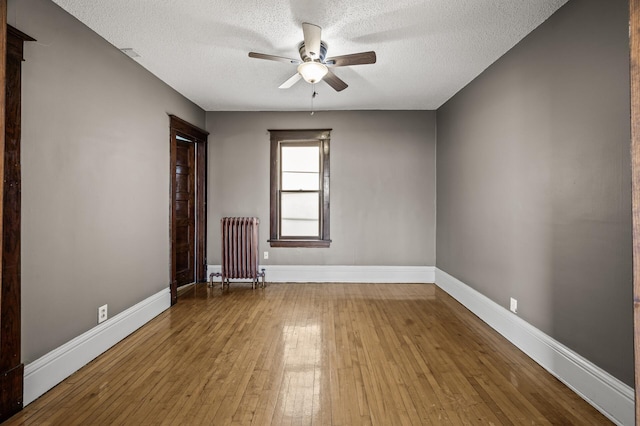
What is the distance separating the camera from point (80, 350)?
8.75 ft

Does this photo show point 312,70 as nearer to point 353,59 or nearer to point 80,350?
point 353,59

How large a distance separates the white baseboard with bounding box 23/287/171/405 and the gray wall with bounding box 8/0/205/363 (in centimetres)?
7

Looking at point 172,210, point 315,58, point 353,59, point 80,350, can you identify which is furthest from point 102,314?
point 353,59

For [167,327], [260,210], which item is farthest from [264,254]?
[167,327]

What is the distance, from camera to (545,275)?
2.71 metres

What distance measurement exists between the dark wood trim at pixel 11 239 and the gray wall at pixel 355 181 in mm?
3317

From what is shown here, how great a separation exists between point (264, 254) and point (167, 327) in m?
2.13

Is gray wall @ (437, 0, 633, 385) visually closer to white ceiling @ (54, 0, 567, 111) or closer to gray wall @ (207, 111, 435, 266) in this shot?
white ceiling @ (54, 0, 567, 111)

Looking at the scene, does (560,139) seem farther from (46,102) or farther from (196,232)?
(196,232)

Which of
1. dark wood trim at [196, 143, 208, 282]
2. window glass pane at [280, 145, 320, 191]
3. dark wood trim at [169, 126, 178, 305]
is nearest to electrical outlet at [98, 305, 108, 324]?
dark wood trim at [169, 126, 178, 305]

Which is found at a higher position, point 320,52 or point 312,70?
point 320,52

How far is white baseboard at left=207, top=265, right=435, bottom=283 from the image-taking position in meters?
5.38

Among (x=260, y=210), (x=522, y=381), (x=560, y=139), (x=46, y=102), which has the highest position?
(x=46, y=102)

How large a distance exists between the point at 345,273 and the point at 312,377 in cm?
297
